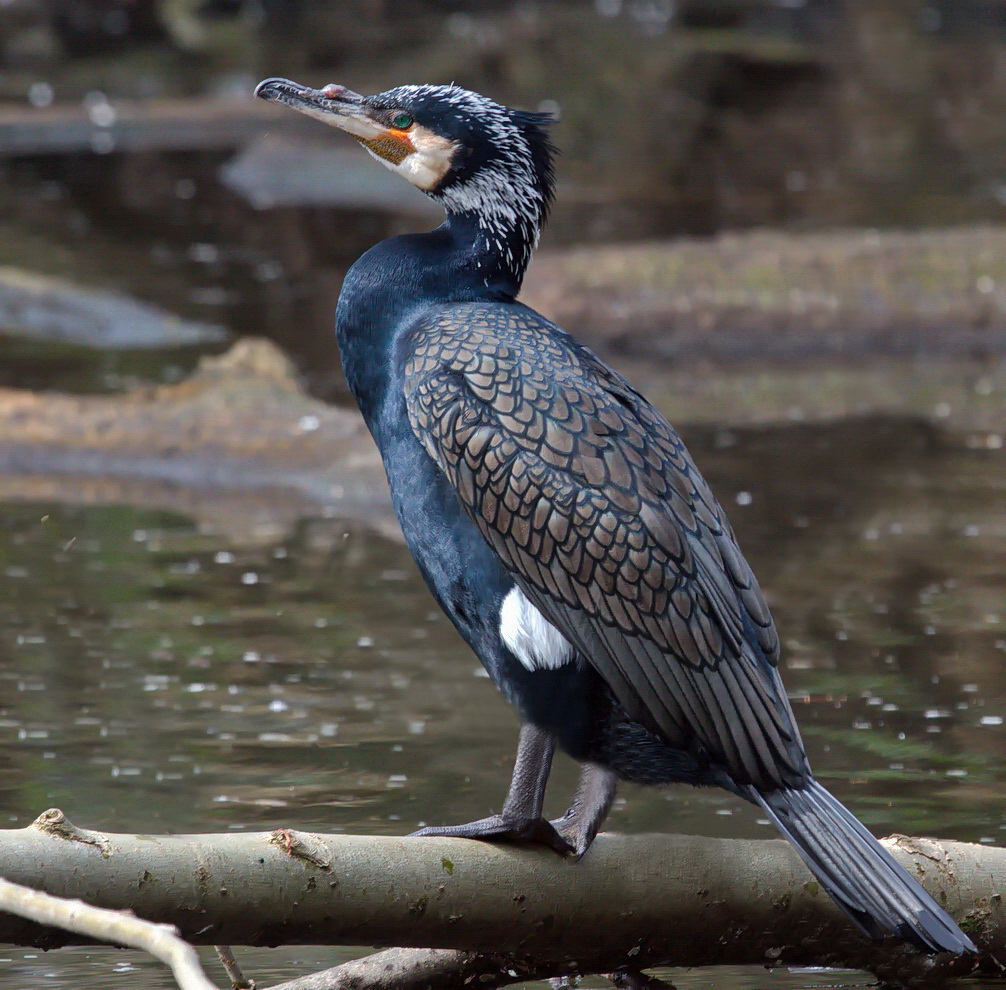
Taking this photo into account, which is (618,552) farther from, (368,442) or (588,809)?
(368,442)

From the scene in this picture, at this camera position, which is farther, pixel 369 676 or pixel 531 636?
pixel 369 676

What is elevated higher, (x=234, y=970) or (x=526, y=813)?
(x=526, y=813)

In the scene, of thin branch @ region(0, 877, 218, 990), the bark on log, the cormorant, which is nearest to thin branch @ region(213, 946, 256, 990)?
the bark on log

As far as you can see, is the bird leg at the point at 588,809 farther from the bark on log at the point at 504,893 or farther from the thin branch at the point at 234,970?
the thin branch at the point at 234,970

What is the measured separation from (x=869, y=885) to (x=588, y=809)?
1.76ft

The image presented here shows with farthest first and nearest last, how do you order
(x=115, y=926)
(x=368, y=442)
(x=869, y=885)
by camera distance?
(x=368, y=442)
(x=869, y=885)
(x=115, y=926)

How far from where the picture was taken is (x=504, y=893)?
3.36 m

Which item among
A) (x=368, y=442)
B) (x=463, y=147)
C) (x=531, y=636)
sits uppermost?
(x=368, y=442)

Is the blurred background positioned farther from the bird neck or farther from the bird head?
the bird head

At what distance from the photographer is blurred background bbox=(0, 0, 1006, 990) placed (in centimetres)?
520

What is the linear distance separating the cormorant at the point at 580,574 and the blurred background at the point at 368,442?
2.10 feet

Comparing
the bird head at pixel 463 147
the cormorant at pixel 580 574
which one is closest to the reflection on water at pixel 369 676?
the cormorant at pixel 580 574

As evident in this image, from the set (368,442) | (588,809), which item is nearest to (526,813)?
(588,809)

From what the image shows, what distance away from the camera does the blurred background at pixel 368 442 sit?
17.1 feet
